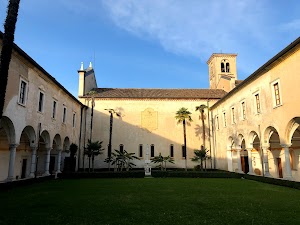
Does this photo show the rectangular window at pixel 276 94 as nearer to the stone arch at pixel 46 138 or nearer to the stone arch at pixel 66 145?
the stone arch at pixel 46 138

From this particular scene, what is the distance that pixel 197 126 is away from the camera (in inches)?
1292

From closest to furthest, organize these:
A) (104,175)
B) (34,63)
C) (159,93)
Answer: (34,63), (104,175), (159,93)

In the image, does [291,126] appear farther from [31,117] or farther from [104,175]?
[31,117]

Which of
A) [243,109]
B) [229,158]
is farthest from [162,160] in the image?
[243,109]

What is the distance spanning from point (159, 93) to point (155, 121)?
470 cm

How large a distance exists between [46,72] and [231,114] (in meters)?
18.9

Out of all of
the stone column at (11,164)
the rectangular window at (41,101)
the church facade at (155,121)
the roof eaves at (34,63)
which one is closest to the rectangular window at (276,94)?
the church facade at (155,121)

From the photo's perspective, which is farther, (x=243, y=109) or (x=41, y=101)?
(x=243, y=109)

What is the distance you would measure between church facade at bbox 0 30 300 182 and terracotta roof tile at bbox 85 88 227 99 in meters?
0.15

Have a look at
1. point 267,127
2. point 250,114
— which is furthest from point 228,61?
point 267,127

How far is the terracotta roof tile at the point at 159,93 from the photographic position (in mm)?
33125

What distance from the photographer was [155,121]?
32.5 meters

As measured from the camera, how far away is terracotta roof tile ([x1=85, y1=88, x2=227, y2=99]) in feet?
109

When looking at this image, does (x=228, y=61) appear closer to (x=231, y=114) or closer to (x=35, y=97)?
(x=231, y=114)
